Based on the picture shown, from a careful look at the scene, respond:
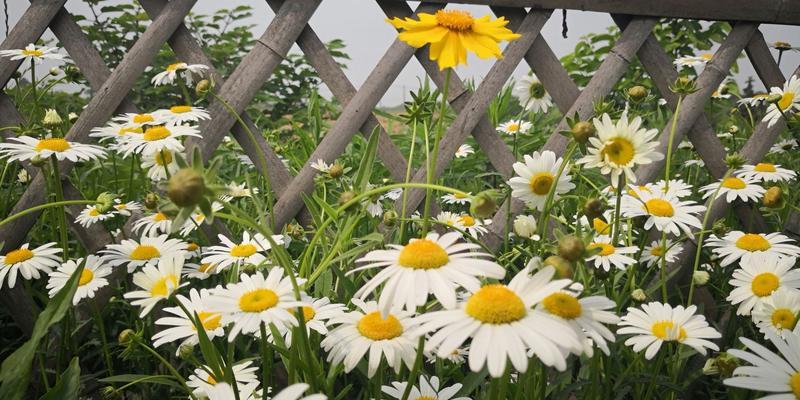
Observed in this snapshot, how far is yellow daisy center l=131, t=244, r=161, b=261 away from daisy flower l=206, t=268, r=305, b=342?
14.8 inches

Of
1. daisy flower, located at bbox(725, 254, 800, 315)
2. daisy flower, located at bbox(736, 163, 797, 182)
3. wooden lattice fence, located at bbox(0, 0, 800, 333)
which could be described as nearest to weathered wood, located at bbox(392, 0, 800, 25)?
wooden lattice fence, located at bbox(0, 0, 800, 333)

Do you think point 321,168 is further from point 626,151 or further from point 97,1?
point 97,1

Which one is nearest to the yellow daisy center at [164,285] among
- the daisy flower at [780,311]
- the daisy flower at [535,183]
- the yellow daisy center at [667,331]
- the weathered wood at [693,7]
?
the daisy flower at [535,183]

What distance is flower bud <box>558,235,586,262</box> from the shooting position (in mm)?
480

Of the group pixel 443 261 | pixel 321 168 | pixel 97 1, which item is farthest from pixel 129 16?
pixel 443 261

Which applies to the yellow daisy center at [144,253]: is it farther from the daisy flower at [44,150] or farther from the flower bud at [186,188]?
the flower bud at [186,188]

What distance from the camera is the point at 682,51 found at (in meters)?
2.24

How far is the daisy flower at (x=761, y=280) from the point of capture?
2.74ft

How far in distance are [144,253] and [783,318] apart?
89 cm

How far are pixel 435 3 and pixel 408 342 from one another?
95 cm

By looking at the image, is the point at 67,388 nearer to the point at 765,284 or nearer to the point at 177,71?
the point at 177,71

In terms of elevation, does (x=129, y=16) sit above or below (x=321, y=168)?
above

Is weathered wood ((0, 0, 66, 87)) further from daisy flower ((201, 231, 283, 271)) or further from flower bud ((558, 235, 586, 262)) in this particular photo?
flower bud ((558, 235, 586, 262))

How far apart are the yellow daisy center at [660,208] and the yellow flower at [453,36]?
A: 1.42ft
